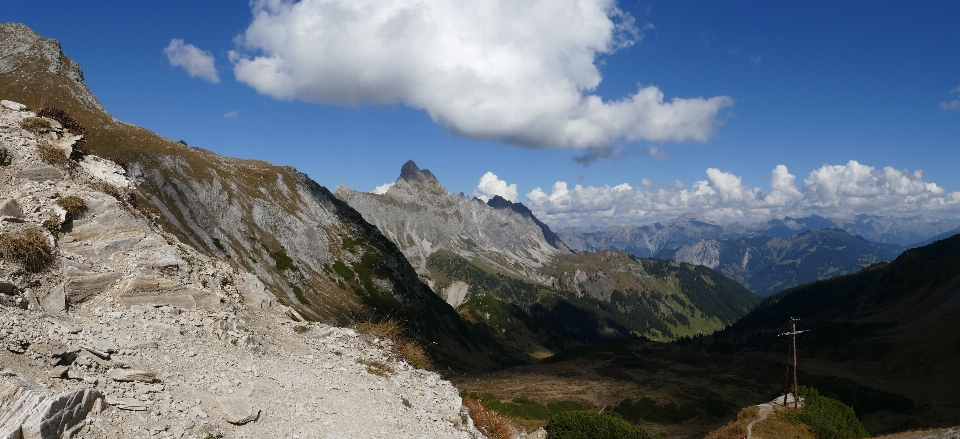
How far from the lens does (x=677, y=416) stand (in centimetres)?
8981

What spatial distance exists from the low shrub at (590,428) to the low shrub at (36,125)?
39.5 metres

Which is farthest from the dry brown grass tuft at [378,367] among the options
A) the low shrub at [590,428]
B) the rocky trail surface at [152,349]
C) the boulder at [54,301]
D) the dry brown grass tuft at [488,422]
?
the low shrub at [590,428]

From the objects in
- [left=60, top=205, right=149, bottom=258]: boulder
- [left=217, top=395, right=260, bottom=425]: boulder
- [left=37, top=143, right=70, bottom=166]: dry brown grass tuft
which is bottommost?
[left=217, top=395, right=260, bottom=425]: boulder

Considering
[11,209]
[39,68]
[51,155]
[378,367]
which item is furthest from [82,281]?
[39,68]

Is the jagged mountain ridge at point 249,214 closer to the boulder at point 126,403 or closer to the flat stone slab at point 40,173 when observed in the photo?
the flat stone slab at point 40,173

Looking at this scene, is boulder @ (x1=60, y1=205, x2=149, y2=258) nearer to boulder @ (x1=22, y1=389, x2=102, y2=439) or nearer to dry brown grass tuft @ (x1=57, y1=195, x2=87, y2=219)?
dry brown grass tuft @ (x1=57, y1=195, x2=87, y2=219)

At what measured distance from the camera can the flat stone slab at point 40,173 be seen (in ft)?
69.2

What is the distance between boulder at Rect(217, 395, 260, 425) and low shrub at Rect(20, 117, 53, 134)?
24054 millimetres

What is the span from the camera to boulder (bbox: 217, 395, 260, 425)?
12961mm

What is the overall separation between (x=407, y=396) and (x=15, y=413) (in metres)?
11.2

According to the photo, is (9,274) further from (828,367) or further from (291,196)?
(828,367)

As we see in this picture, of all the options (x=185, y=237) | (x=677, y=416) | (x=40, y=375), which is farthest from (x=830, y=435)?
(x=185, y=237)

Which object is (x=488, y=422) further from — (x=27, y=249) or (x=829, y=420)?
(x=829, y=420)

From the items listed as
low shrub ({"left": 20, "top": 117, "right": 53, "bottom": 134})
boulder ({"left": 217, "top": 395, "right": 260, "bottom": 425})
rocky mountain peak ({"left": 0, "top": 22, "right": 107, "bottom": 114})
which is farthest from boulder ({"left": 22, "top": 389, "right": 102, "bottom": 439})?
rocky mountain peak ({"left": 0, "top": 22, "right": 107, "bottom": 114})
